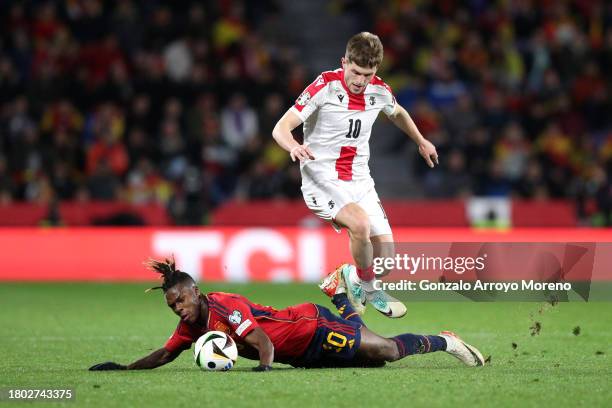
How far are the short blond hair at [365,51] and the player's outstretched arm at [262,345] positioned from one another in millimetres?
2227

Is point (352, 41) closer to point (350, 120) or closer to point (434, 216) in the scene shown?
point (350, 120)

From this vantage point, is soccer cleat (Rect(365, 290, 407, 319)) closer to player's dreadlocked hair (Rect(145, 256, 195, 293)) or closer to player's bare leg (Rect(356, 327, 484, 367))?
player's bare leg (Rect(356, 327, 484, 367))

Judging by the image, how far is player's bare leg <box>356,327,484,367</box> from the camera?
7.71m

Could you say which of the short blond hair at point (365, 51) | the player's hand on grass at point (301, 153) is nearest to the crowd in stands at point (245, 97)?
the short blond hair at point (365, 51)

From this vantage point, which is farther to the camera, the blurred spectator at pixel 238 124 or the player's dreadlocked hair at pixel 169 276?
the blurred spectator at pixel 238 124

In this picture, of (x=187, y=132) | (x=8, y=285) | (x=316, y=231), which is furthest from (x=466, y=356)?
(x=187, y=132)

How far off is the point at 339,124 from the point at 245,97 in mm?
10052

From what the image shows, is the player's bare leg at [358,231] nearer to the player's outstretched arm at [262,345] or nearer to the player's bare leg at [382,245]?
the player's bare leg at [382,245]

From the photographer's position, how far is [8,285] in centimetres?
1538

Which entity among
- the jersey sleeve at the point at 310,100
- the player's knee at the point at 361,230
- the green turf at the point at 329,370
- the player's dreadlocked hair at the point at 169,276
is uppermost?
the jersey sleeve at the point at 310,100

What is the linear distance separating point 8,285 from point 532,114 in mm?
9006

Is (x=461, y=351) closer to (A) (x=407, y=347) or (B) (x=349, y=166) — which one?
(A) (x=407, y=347)

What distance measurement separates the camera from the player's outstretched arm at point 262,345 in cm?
732

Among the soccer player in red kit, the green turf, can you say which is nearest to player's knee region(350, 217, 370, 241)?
the soccer player in red kit
